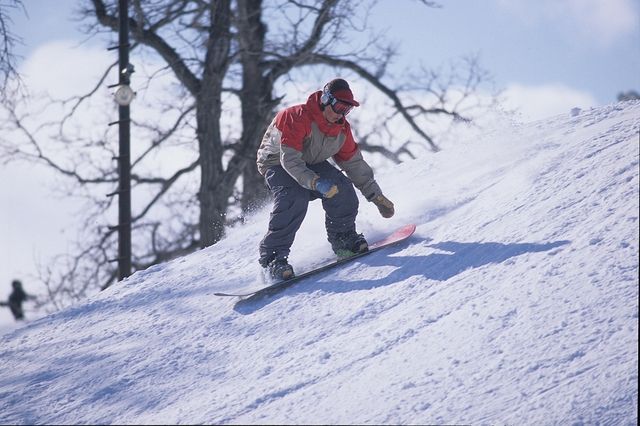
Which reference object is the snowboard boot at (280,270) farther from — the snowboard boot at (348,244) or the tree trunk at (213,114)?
the tree trunk at (213,114)

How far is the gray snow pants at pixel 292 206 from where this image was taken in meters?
5.81

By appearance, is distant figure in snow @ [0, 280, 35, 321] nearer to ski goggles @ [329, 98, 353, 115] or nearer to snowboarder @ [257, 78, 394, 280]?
snowboarder @ [257, 78, 394, 280]

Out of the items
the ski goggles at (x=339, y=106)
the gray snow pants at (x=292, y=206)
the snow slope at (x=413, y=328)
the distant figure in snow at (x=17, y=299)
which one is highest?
the distant figure in snow at (x=17, y=299)

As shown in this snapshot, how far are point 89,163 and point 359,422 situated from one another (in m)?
13.6

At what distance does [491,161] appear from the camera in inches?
279

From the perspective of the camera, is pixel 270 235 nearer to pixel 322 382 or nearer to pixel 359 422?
pixel 322 382

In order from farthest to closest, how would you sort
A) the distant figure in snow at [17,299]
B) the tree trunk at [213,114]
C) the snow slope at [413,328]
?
1. the distant figure in snow at [17,299]
2. the tree trunk at [213,114]
3. the snow slope at [413,328]

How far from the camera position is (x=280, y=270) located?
5.76 meters

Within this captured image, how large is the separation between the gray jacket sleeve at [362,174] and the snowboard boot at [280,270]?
86cm

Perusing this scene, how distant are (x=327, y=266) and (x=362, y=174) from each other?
79 centimetres

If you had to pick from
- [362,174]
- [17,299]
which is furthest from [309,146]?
[17,299]

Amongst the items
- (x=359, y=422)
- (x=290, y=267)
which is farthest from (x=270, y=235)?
(x=359, y=422)

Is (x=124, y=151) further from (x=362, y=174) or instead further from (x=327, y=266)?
(x=327, y=266)

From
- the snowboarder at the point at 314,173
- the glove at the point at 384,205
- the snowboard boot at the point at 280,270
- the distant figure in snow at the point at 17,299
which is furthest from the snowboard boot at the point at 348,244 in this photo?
the distant figure in snow at the point at 17,299
